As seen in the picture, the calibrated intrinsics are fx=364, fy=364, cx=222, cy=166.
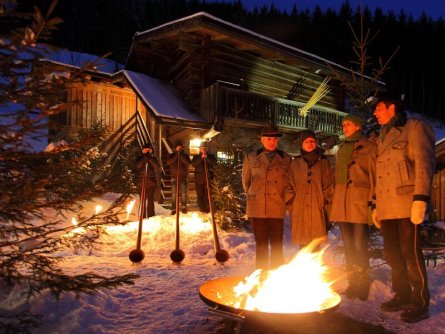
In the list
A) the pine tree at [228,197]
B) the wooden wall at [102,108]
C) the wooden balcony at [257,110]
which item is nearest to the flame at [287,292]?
the pine tree at [228,197]

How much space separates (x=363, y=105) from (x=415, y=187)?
285cm

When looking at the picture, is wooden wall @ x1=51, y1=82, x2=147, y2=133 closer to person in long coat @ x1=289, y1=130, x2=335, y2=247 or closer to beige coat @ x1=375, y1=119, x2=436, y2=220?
person in long coat @ x1=289, y1=130, x2=335, y2=247

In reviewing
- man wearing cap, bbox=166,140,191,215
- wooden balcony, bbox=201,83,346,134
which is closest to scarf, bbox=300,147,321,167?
man wearing cap, bbox=166,140,191,215

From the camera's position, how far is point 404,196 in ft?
11.8

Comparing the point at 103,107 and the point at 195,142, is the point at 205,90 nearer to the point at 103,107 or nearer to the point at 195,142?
the point at 195,142

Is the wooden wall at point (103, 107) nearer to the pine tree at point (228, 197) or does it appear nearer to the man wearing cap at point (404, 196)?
the pine tree at point (228, 197)

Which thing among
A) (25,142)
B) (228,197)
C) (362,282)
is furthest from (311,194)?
(228,197)

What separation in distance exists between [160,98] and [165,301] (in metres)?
11.0

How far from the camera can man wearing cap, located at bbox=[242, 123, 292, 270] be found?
4.71 metres

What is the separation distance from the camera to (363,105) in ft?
19.6

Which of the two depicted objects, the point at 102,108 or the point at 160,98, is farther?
the point at 102,108

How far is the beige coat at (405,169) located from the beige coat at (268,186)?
49.0 inches

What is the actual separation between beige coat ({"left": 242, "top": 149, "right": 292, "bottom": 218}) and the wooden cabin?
6644 mm

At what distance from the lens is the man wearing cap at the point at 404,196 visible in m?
3.49
